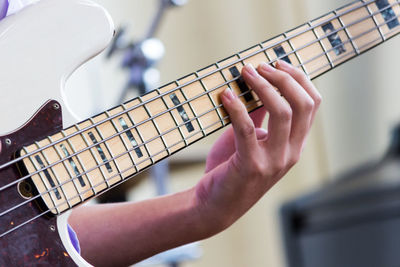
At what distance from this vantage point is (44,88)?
712 mm

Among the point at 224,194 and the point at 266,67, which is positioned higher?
A: the point at 266,67

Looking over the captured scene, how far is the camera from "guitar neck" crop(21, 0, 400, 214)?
0.70 metres

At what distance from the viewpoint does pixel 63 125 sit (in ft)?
2.34

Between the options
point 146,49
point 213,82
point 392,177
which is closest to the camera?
point 213,82

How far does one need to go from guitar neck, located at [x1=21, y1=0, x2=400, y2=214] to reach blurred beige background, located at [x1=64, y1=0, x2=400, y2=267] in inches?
A: 60.9

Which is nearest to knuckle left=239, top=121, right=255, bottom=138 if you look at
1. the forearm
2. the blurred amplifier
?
the forearm

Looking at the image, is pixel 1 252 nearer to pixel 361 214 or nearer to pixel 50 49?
pixel 50 49

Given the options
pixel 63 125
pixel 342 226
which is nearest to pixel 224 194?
pixel 63 125

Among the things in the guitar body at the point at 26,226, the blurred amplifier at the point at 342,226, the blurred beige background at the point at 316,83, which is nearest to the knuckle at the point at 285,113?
the guitar body at the point at 26,226

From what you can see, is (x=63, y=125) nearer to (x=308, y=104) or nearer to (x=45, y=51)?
(x=45, y=51)

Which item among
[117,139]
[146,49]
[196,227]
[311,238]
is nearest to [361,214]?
[311,238]

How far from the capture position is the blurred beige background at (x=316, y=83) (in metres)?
2.49

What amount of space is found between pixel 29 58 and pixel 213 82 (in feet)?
0.71

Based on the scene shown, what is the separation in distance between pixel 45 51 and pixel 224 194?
29 cm
